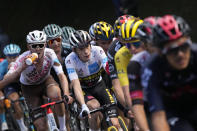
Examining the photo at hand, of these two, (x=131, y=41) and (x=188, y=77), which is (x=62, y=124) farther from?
(x=188, y=77)

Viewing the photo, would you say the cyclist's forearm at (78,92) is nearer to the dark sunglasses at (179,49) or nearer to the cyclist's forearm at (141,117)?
the cyclist's forearm at (141,117)

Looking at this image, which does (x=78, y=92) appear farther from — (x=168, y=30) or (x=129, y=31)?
(x=168, y=30)

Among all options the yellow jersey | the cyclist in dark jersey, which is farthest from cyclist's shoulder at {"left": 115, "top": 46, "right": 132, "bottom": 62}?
the cyclist in dark jersey

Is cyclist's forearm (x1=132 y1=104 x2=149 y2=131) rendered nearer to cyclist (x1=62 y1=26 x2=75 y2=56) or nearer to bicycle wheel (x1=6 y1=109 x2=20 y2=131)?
cyclist (x1=62 y1=26 x2=75 y2=56)

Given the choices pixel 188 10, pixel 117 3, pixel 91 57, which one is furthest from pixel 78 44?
pixel 188 10

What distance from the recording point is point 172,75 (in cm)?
515

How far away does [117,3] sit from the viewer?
14.2m

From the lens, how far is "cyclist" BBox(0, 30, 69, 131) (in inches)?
351

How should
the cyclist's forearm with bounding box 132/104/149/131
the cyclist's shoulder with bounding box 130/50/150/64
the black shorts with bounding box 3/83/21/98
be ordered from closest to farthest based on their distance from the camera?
the cyclist's forearm with bounding box 132/104/149/131, the cyclist's shoulder with bounding box 130/50/150/64, the black shorts with bounding box 3/83/21/98

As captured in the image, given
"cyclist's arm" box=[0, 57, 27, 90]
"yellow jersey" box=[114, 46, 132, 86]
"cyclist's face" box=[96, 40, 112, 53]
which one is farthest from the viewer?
"cyclist's face" box=[96, 40, 112, 53]

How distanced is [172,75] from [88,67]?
4.01 metres

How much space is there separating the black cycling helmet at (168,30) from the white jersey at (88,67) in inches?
134

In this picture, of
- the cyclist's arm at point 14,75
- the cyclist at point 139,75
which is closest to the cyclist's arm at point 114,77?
the cyclist's arm at point 14,75

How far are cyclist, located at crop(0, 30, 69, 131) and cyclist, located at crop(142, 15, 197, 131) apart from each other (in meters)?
3.63
